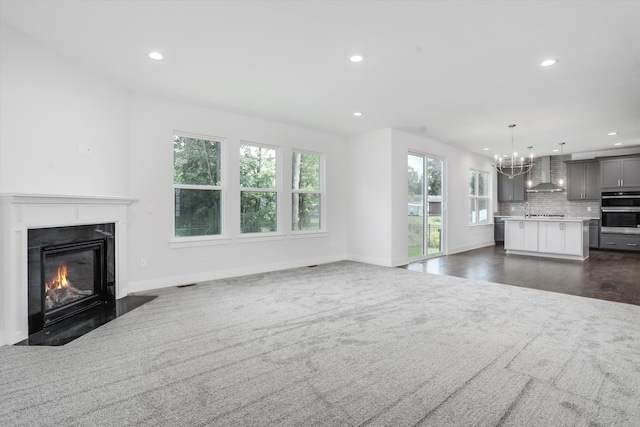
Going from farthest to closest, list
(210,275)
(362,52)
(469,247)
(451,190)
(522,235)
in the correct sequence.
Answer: (469,247) → (451,190) → (522,235) → (210,275) → (362,52)

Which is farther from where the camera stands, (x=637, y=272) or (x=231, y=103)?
(x=637, y=272)

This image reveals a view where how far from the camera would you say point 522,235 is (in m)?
7.83

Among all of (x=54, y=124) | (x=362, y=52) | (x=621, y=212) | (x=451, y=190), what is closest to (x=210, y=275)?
(x=54, y=124)

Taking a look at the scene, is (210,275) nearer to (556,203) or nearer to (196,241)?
(196,241)

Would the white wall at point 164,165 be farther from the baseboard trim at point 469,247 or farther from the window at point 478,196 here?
the window at point 478,196

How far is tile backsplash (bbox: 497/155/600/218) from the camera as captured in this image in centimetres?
939

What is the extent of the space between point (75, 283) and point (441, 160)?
7152mm

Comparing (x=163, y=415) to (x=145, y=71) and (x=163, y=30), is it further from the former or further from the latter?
(x=145, y=71)

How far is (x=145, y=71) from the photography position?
3.76 metres

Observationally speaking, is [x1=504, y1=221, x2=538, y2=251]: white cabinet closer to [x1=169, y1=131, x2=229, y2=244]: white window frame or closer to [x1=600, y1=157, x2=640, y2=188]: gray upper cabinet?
[x1=600, y1=157, x2=640, y2=188]: gray upper cabinet

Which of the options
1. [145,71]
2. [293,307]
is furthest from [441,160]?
[145,71]

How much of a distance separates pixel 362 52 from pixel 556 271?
5.15 m

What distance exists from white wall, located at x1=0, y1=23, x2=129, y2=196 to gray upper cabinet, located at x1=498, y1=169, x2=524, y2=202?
10.3 metres

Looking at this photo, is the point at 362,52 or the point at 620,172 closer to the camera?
the point at 362,52
